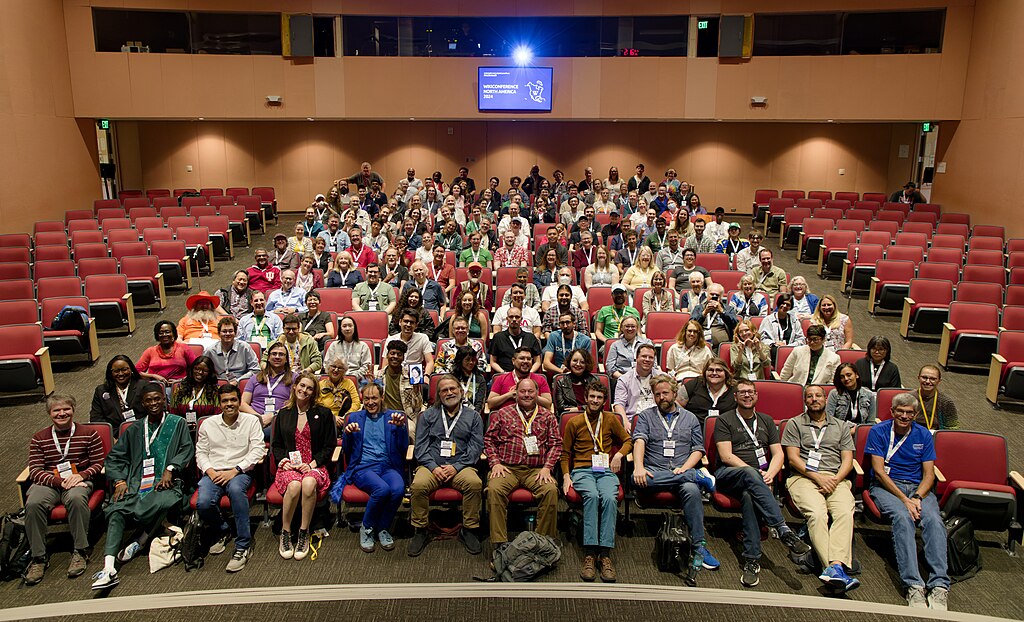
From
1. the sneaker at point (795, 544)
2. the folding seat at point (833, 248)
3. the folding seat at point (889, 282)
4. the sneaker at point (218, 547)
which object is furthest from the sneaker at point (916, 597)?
the folding seat at point (833, 248)

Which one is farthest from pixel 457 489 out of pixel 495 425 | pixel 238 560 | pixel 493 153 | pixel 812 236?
pixel 493 153

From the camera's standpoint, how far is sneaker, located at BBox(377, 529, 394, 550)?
4.43 m

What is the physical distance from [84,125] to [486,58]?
7.50 metres

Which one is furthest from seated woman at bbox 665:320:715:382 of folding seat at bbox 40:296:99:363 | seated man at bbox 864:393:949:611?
folding seat at bbox 40:296:99:363

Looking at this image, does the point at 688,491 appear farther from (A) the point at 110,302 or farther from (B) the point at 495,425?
(A) the point at 110,302

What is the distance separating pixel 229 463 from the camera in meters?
4.57

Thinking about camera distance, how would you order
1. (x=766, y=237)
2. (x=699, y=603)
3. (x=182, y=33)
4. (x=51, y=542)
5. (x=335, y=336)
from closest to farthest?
(x=699, y=603)
(x=51, y=542)
(x=335, y=336)
(x=766, y=237)
(x=182, y=33)

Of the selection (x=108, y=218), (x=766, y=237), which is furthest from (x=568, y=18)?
(x=108, y=218)

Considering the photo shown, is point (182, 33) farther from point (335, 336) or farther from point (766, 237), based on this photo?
point (766, 237)

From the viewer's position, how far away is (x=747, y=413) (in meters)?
4.68

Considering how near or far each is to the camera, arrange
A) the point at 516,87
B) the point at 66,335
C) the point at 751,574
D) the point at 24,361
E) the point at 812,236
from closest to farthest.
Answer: the point at 751,574 → the point at 24,361 → the point at 66,335 → the point at 812,236 → the point at 516,87

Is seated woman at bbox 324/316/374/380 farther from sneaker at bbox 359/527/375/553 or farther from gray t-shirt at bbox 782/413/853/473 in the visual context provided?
gray t-shirt at bbox 782/413/853/473

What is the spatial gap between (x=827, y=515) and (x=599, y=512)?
131 centimetres

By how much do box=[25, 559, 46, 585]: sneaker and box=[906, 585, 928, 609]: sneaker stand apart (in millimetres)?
4684
